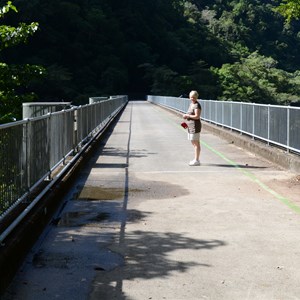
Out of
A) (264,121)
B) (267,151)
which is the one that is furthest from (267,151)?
(264,121)

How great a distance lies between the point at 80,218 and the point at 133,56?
132 meters

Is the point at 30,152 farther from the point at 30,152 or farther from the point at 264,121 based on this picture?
the point at 264,121

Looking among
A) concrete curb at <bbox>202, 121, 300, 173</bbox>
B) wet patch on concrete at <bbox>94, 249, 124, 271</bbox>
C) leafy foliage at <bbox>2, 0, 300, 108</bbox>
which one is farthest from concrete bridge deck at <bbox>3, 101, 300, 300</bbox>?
leafy foliage at <bbox>2, 0, 300, 108</bbox>

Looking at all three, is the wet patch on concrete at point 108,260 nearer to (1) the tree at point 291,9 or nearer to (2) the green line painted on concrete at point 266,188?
(2) the green line painted on concrete at point 266,188

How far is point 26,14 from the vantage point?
111m

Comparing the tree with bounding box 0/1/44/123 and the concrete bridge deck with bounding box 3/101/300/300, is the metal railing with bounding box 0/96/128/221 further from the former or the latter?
the tree with bounding box 0/1/44/123

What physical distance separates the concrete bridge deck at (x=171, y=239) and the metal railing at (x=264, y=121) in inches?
42.1

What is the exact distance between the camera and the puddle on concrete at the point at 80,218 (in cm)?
764

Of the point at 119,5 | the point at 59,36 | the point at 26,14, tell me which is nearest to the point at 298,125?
the point at 26,14

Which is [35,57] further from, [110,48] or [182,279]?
[182,279]

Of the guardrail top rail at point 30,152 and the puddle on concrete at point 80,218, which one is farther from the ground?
the guardrail top rail at point 30,152

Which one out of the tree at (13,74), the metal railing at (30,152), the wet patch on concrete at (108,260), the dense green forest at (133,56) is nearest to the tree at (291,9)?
the metal railing at (30,152)

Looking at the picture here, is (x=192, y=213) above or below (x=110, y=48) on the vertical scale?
below

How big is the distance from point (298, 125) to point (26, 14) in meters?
106
